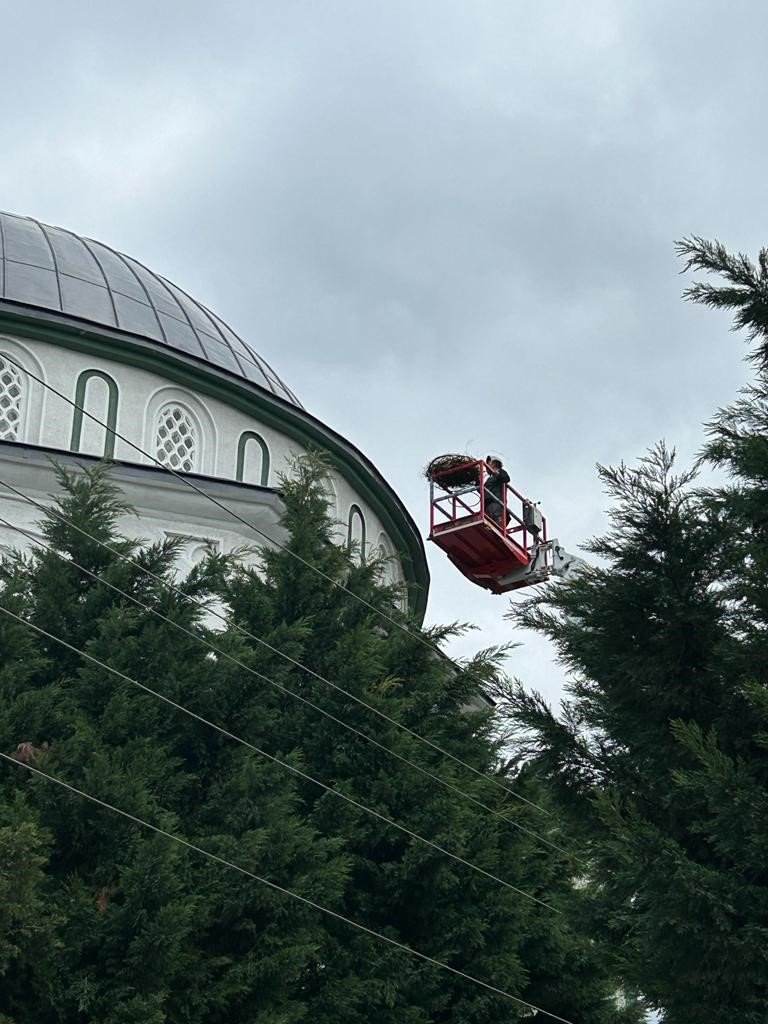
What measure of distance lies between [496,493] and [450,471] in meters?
1.23

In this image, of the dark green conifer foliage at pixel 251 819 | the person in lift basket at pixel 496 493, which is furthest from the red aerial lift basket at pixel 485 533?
the dark green conifer foliage at pixel 251 819

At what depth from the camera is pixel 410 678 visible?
1310 centimetres

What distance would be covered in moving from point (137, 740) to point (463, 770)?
128 inches

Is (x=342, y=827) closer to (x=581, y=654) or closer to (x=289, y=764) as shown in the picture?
(x=289, y=764)

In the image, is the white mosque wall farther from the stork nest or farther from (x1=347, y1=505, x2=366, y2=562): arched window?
the stork nest

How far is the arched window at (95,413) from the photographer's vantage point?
57.2 ft

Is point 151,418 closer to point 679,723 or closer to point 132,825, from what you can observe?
point 132,825

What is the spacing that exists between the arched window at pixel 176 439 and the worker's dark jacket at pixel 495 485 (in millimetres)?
7349

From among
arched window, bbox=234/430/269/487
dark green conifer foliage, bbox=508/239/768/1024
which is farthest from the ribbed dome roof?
dark green conifer foliage, bbox=508/239/768/1024

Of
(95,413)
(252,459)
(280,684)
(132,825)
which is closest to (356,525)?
(252,459)

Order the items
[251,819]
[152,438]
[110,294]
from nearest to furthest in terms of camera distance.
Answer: [251,819] → [152,438] → [110,294]

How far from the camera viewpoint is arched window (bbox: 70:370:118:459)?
1742 centimetres

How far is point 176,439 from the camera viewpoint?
60.0ft

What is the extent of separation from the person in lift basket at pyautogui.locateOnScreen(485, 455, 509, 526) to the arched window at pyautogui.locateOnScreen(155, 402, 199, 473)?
7.39m
